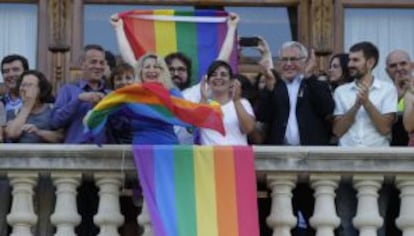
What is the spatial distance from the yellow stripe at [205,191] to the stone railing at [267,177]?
1.04ft

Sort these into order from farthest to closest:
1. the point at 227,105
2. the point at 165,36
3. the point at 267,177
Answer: the point at 165,36 < the point at 227,105 < the point at 267,177

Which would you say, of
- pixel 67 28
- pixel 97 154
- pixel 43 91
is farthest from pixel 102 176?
pixel 67 28

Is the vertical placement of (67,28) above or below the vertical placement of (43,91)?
above

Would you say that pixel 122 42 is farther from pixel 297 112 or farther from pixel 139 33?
pixel 297 112

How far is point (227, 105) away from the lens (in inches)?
Result: 516

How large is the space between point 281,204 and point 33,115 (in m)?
1.90

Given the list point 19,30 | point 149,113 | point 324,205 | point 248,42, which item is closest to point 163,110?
point 149,113

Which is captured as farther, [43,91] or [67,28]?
[67,28]

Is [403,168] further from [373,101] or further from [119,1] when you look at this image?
[119,1]

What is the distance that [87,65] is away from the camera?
13.6 m

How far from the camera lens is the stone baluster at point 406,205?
12648 mm

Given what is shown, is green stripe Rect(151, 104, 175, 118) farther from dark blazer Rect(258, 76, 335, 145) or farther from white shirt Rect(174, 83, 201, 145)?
dark blazer Rect(258, 76, 335, 145)

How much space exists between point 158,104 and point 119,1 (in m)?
3.46

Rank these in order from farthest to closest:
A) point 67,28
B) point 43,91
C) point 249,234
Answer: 1. point 67,28
2. point 43,91
3. point 249,234
